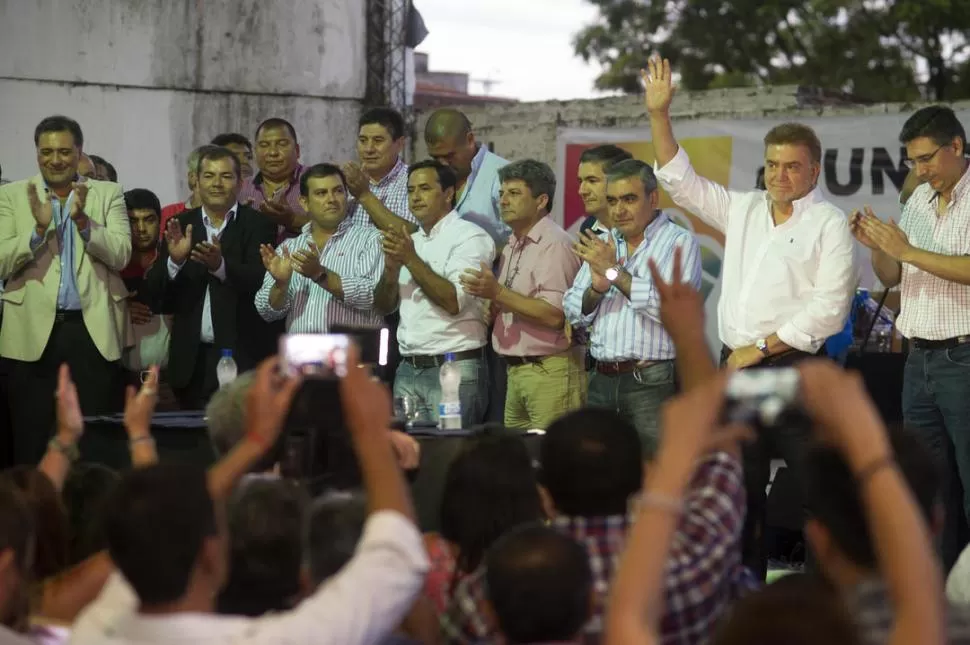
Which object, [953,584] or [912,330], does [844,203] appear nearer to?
[912,330]

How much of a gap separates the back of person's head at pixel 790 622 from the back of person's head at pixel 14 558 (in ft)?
4.31

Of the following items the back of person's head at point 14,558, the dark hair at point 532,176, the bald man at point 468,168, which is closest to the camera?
the back of person's head at point 14,558

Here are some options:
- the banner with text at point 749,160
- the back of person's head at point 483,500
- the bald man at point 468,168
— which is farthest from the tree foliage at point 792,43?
the back of person's head at point 483,500

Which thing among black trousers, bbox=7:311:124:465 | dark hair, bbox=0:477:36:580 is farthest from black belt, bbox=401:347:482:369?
dark hair, bbox=0:477:36:580

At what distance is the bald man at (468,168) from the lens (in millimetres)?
6535

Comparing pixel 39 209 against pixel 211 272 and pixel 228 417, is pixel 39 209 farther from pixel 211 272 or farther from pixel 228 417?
pixel 228 417

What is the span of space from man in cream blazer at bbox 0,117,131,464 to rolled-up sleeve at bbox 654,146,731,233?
2.50 m

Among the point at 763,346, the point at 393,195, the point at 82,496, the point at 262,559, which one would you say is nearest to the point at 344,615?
the point at 262,559

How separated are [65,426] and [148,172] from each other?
7452 mm

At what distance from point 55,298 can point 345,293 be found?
52.2 inches

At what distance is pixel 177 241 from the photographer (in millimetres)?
6223

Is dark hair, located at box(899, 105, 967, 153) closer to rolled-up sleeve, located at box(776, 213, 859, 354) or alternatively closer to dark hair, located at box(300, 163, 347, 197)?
rolled-up sleeve, located at box(776, 213, 859, 354)

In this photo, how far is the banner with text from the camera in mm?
9008

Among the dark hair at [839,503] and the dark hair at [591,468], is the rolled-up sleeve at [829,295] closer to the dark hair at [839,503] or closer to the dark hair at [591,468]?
the dark hair at [591,468]
